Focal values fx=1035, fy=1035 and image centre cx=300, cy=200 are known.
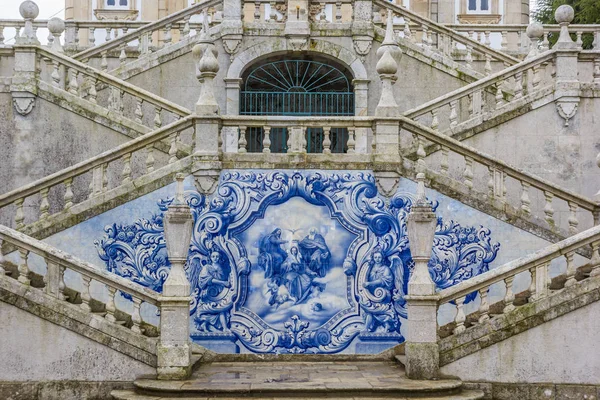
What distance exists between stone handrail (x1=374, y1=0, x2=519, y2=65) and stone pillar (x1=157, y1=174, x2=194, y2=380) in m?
9.36

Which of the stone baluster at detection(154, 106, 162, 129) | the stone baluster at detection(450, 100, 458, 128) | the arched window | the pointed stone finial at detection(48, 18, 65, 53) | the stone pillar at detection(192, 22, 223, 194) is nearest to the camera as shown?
the stone pillar at detection(192, 22, 223, 194)

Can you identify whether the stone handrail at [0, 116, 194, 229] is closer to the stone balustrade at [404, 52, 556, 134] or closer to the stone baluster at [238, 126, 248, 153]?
the stone baluster at [238, 126, 248, 153]

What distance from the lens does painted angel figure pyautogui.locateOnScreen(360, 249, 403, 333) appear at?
1582 cm

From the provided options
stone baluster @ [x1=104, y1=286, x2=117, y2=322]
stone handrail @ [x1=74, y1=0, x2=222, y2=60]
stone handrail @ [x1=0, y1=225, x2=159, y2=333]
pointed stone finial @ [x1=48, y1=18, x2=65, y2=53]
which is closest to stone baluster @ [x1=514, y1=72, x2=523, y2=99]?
stone handrail @ [x1=74, y1=0, x2=222, y2=60]

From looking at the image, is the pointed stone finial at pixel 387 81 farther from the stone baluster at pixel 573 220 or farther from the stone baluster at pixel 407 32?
the stone baluster at pixel 407 32

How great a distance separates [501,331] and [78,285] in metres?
6.46

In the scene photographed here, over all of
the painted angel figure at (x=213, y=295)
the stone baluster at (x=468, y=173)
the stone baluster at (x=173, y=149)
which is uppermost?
the stone baluster at (x=173, y=149)

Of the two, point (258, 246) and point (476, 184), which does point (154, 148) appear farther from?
point (476, 184)

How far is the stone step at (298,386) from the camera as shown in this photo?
508 inches

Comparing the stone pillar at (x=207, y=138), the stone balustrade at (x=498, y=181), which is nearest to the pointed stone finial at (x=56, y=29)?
the stone pillar at (x=207, y=138)

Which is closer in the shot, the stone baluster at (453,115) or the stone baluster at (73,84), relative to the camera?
the stone baluster at (453,115)

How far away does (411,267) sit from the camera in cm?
1592

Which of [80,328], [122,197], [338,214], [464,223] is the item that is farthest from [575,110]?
[80,328]

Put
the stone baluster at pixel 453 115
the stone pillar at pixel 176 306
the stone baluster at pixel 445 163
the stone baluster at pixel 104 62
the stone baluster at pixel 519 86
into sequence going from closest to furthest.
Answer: the stone pillar at pixel 176 306
the stone baluster at pixel 445 163
the stone baluster at pixel 453 115
the stone baluster at pixel 519 86
the stone baluster at pixel 104 62
